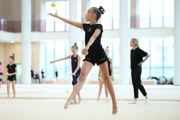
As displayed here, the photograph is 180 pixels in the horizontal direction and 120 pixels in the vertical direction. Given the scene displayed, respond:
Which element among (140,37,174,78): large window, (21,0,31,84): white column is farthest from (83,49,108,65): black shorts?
(140,37,174,78): large window

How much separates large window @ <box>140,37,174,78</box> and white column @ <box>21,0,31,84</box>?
11.5 m

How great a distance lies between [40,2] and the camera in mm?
36031

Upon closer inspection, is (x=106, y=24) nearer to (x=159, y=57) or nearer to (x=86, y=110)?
(x=159, y=57)

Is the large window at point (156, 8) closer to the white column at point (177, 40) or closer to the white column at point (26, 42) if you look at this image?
the white column at point (177, 40)

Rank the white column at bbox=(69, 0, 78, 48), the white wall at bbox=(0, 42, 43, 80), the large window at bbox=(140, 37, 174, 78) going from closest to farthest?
the white column at bbox=(69, 0, 78, 48)
the large window at bbox=(140, 37, 174, 78)
the white wall at bbox=(0, 42, 43, 80)

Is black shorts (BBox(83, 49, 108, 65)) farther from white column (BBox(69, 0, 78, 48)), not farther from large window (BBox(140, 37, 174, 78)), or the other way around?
large window (BBox(140, 37, 174, 78))

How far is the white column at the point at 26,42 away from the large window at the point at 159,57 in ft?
37.9

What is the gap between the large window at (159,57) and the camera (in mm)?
33281

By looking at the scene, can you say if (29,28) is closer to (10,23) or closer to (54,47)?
(10,23)

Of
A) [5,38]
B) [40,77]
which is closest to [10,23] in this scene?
[5,38]

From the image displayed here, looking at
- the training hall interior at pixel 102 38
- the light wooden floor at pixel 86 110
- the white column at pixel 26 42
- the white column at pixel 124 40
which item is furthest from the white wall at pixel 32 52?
the light wooden floor at pixel 86 110

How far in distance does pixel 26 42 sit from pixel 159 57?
13.5 metres

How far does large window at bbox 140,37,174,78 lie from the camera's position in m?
33.3

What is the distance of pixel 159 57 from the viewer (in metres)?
33.5
